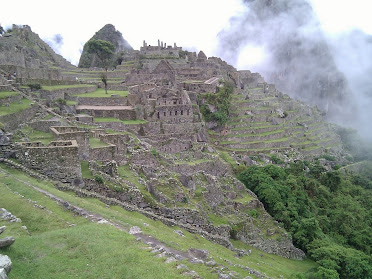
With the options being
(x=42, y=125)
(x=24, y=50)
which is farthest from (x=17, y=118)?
(x=24, y=50)

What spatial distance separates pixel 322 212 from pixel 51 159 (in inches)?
1328

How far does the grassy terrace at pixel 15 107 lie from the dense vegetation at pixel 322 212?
23539 millimetres

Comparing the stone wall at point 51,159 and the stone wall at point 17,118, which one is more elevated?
the stone wall at point 17,118

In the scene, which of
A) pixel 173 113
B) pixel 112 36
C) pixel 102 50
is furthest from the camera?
pixel 112 36

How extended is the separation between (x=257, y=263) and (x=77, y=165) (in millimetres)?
14706

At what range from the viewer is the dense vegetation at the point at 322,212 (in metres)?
28.7

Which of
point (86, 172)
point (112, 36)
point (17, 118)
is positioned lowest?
point (86, 172)

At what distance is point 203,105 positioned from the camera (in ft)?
154

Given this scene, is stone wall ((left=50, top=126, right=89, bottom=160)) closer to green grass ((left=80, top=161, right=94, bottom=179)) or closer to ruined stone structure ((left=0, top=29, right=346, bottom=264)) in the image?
ruined stone structure ((left=0, top=29, right=346, bottom=264))

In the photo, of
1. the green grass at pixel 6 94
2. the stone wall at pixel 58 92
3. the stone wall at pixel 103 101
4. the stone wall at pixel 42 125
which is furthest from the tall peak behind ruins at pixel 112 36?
the stone wall at pixel 42 125

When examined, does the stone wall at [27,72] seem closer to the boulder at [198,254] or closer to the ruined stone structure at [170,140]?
the ruined stone structure at [170,140]

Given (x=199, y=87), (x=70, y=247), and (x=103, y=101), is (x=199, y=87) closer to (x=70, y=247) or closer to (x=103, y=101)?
(x=103, y=101)

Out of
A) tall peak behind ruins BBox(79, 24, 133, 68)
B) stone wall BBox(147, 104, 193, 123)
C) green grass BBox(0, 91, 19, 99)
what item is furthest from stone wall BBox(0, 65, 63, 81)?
tall peak behind ruins BBox(79, 24, 133, 68)

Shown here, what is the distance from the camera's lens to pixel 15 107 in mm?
28469
